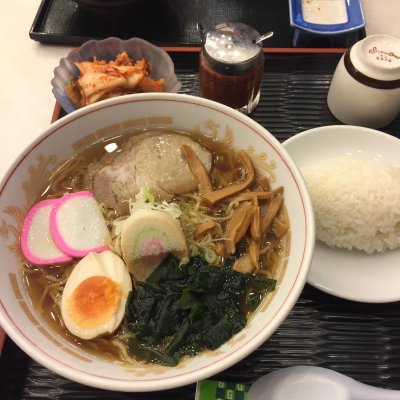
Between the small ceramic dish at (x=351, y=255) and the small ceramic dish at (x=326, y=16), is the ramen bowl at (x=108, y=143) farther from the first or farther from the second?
the small ceramic dish at (x=326, y=16)

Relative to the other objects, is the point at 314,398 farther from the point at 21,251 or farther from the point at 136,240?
the point at 21,251

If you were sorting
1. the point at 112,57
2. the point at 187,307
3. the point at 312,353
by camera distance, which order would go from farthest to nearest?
the point at 112,57
the point at 312,353
the point at 187,307

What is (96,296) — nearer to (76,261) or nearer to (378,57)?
(76,261)

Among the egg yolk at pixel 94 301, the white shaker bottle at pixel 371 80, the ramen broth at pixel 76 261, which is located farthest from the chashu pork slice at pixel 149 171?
the white shaker bottle at pixel 371 80

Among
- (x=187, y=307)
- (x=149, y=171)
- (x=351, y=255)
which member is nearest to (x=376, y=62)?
(x=351, y=255)

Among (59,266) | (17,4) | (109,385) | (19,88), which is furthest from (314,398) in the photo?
(17,4)

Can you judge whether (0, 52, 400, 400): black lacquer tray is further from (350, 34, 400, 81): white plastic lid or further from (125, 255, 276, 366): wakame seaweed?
(350, 34, 400, 81): white plastic lid

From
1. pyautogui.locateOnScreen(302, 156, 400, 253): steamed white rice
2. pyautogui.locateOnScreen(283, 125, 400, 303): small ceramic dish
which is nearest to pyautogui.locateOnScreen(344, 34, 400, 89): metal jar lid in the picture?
pyautogui.locateOnScreen(283, 125, 400, 303): small ceramic dish
